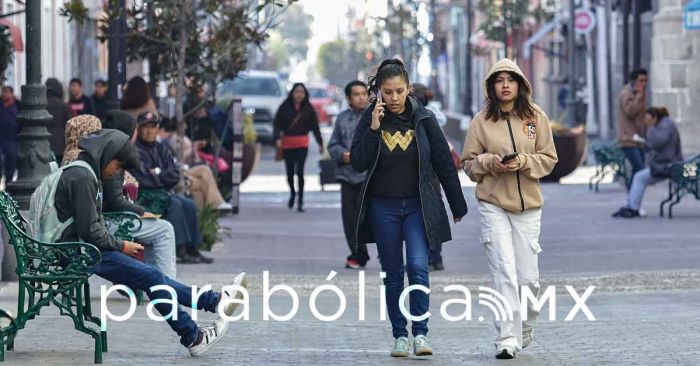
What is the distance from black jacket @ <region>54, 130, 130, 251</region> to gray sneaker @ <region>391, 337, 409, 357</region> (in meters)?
1.57

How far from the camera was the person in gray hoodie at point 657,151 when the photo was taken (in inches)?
802

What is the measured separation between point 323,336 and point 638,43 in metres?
16.8

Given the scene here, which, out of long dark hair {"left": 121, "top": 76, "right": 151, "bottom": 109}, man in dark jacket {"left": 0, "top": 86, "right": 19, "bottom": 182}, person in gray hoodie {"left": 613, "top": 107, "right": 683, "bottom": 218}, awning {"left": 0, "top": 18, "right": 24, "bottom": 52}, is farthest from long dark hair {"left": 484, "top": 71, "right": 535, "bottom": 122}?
man in dark jacket {"left": 0, "top": 86, "right": 19, "bottom": 182}

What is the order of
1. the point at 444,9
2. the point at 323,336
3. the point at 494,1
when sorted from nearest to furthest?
the point at 323,336 < the point at 494,1 < the point at 444,9

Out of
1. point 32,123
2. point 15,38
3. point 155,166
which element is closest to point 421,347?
point 32,123

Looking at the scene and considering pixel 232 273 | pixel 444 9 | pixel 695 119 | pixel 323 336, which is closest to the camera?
pixel 323 336

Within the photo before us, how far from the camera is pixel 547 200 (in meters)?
24.3

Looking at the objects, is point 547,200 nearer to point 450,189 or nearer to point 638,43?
point 638,43

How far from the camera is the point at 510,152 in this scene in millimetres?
9984

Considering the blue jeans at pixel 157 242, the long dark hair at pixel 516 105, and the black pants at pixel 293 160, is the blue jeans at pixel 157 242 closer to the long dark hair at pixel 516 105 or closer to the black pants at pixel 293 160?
the long dark hair at pixel 516 105

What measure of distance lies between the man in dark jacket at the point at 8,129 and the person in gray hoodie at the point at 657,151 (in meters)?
9.66

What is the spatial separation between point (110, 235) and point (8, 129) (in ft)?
56.2

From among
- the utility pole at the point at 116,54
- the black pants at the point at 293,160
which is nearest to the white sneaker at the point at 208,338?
the utility pole at the point at 116,54

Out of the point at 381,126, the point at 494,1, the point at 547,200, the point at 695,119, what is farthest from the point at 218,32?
the point at 494,1
